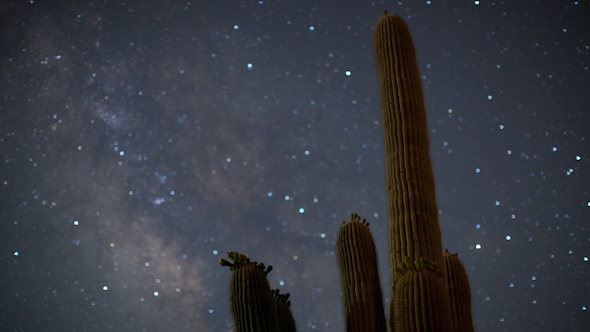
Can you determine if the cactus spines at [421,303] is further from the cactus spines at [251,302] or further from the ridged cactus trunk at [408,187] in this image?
the cactus spines at [251,302]

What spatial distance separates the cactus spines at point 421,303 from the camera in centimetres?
341

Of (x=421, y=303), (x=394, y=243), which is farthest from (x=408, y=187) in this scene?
(x=421, y=303)

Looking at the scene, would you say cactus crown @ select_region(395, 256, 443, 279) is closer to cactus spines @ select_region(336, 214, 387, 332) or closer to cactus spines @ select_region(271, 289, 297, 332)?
cactus spines @ select_region(336, 214, 387, 332)

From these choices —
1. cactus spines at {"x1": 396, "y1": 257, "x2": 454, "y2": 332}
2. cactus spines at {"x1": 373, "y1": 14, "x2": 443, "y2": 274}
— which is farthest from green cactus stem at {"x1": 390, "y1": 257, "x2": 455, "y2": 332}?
cactus spines at {"x1": 373, "y1": 14, "x2": 443, "y2": 274}

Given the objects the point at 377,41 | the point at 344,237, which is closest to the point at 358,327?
the point at 344,237

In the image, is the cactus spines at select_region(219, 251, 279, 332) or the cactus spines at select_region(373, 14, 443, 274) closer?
the cactus spines at select_region(219, 251, 279, 332)

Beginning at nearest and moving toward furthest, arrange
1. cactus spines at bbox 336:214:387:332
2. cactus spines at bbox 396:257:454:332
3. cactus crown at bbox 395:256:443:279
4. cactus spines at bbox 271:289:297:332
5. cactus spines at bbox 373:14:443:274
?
1. cactus spines at bbox 396:257:454:332
2. cactus crown at bbox 395:256:443:279
3. cactus spines at bbox 373:14:443:274
4. cactus spines at bbox 336:214:387:332
5. cactus spines at bbox 271:289:297:332

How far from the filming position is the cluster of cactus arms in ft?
13.7

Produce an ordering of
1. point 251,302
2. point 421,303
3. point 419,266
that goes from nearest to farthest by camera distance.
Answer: point 421,303 → point 419,266 → point 251,302

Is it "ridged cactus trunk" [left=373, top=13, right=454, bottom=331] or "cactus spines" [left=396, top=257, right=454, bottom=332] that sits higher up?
"ridged cactus trunk" [left=373, top=13, right=454, bottom=331]

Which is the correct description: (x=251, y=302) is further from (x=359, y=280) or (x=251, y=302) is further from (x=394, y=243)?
(x=394, y=243)

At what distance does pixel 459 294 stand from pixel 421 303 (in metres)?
1.67

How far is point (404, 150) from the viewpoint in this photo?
4.57 m

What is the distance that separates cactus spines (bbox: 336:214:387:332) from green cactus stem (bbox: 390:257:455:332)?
90cm
